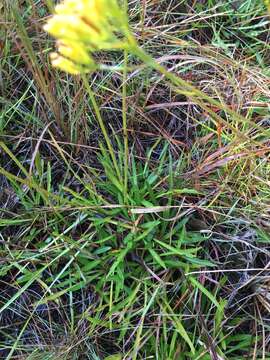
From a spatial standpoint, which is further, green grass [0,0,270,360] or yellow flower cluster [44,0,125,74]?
green grass [0,0,270,360]

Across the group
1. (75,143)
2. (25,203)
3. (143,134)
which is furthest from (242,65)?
(25,203)

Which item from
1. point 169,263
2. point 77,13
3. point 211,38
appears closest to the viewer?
point 77,13

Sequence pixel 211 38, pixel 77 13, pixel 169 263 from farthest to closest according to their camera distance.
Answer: pixel 211 38 < pixel 169 263 < pixel 77 13

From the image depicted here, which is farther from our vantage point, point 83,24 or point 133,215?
point 133,215

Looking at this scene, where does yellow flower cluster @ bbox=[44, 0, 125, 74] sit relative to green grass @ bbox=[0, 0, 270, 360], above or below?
above

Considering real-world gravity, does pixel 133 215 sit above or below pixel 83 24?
below

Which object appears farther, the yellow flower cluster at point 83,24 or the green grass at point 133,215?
the green grass at point 133,215

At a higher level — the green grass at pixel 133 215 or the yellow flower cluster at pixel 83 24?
the yellow flower cluster at pixel 83 24

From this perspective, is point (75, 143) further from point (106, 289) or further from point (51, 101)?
point (106, 289)
